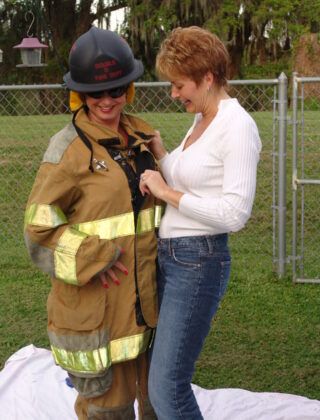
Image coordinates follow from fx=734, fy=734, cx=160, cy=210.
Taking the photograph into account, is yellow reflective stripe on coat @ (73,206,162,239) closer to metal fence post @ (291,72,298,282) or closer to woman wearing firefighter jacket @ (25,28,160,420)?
woman wearing firefighter jacket @ (25,28,160,420)

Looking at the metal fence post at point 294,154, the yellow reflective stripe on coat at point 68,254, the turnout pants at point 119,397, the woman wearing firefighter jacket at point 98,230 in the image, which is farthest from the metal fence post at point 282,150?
the yellow reflective stripe on coat at point 68,254

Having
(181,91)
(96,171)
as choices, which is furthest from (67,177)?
(181,91)

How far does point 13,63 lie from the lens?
29.0 meters

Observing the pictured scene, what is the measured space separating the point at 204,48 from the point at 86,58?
431mm

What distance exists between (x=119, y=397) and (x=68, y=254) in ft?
2.13

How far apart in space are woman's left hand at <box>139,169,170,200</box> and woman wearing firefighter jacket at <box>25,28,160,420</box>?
0.23 feet

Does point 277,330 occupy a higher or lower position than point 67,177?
lower

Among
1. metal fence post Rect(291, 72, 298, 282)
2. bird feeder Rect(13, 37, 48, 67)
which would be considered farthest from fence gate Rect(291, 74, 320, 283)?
bird feeder Rect(13, 37, 48, 67)

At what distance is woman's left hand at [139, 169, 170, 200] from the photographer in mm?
2611

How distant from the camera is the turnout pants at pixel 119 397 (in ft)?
9.36

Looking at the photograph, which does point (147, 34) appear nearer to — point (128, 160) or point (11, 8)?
point (11, 8)

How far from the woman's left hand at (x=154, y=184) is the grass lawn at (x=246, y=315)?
6.33 ft

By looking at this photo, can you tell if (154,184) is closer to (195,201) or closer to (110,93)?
(195,201)

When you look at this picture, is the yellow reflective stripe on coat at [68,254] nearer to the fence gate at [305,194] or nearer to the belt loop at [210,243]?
the belt loop at [210,243]
